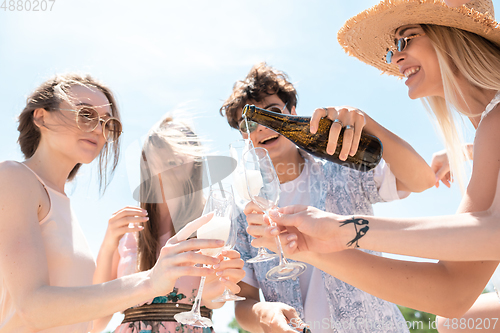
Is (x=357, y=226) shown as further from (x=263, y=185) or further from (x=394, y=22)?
(x=394, y=22)

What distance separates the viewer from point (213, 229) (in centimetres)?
173

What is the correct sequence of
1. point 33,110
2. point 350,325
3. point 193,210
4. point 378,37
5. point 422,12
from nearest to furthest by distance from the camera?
point 422,12
point 350,325
point 378,37
point 33,110
point 193,210

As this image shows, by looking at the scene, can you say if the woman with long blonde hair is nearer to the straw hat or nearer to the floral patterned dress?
the floral patterned dress

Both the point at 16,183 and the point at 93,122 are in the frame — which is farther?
the point at 93,122

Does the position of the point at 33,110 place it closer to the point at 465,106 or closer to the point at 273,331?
the point at 273,331

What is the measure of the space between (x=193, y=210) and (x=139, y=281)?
1236 millimetres

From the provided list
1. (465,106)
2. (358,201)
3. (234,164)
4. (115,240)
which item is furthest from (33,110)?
(465,106)

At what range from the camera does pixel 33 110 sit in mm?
2727

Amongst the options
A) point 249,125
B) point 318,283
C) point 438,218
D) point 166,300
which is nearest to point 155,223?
point 166,300

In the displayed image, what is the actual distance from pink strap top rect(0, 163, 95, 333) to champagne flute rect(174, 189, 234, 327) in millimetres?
986

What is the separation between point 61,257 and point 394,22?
268 centimetres

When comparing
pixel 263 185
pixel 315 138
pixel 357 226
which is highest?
pixel 315 138

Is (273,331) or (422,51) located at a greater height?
(422,51)

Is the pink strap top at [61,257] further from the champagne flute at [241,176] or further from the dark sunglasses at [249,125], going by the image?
the dark sunglasses at [249,125]
